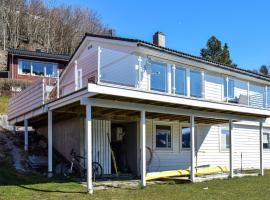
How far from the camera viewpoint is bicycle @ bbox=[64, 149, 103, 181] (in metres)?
17.2

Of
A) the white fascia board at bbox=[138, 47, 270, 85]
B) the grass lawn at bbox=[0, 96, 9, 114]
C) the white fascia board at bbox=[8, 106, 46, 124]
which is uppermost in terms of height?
the white fascia board at bbox=[138, 47, 270, 85]

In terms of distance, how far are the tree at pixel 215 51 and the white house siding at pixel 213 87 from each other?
29.6 metres

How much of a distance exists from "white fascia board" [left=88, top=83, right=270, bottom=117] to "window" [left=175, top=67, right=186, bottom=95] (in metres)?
1.39

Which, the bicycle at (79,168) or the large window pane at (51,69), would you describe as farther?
the large window pane at (51,69)

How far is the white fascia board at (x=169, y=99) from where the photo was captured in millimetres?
13594

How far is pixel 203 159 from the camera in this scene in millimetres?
22750

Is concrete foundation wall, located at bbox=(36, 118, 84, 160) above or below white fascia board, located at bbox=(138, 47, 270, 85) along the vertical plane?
below

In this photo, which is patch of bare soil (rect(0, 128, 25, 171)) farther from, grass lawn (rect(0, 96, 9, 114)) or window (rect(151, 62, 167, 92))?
grass lawn (rect(0, 96, 9, 114))

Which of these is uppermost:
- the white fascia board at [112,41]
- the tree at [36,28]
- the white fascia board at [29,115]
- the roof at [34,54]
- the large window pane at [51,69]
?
the tree at [36,28]

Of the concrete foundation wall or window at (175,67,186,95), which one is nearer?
the concrete foundation wall

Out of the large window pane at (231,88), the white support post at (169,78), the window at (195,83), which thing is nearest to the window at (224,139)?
the large window pane at (231,88)

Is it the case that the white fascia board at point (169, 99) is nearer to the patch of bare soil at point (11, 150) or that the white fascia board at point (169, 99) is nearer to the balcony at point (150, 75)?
the balcony at point (150, 75)

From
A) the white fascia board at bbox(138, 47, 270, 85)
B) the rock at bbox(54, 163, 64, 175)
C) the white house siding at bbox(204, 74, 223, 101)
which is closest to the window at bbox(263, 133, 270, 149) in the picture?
the white fascia board at bbox(138, 47, 270, 85)

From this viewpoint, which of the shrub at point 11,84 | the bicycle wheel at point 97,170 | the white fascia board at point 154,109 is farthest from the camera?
the shrub at point 11,84
